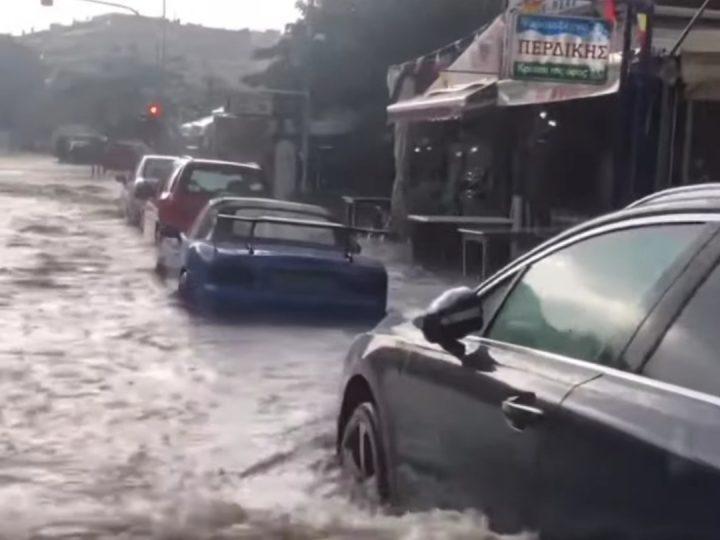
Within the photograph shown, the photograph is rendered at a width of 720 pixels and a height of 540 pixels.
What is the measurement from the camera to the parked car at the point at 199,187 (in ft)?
73.6

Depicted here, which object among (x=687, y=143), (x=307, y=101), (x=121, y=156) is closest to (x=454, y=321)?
(x=687, y=143)

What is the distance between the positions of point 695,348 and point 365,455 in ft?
8.43

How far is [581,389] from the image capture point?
4312 mm

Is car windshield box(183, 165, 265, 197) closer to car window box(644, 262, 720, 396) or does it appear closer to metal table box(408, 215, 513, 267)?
metal table box(408, 215, 513, 267)

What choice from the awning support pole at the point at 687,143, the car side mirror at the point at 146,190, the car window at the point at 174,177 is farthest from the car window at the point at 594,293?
the car side mirror at the point at 146,190

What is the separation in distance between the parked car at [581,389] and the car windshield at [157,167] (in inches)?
1053

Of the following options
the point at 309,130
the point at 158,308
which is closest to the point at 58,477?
the point at 158,308

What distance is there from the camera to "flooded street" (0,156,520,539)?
21.2 ft

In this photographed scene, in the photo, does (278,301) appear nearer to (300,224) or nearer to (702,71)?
(300,224)

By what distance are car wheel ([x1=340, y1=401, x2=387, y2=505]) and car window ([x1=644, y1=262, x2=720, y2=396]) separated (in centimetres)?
212

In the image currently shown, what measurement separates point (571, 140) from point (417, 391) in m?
16.3

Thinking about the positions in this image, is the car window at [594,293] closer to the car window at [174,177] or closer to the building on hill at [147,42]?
the car window at [174,177]

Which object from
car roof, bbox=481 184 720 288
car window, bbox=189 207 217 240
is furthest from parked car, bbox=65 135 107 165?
car roof, bbox=481 184 720 288

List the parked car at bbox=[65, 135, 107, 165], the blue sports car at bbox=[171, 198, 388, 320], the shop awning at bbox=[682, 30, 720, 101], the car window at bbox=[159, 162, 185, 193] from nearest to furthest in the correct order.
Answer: the blue sports car at bbox=[171, 198, 388, 320] → the shop awning at bbox=[682, 30, 720, 101] → the car window at bbox=[159, 162, 185, 193] → the parked car at bbox=[65, 135, 107, 165]
